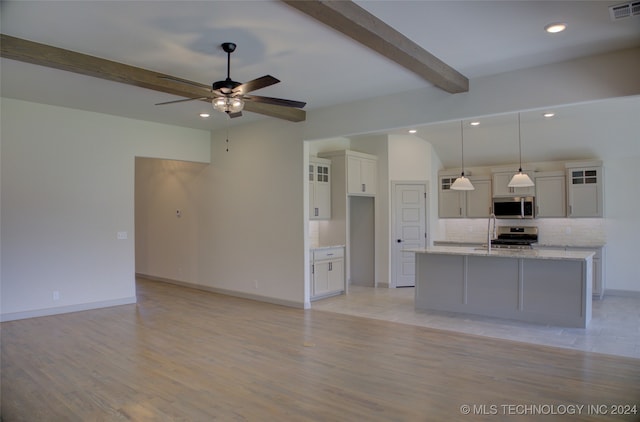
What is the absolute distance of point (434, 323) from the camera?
17.9 feet

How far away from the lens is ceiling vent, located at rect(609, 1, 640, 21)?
315cm

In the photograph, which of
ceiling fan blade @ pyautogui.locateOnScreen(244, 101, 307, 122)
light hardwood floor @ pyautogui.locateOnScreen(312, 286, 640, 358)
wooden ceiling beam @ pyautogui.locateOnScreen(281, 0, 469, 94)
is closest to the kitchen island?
light hardwood floor @ pyautogui.locateOnScreen(312, 286, 640, 358)

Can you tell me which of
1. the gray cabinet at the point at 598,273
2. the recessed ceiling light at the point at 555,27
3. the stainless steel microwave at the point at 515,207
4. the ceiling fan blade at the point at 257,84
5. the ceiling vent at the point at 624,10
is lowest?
the gray cabinet at the point at 598,273

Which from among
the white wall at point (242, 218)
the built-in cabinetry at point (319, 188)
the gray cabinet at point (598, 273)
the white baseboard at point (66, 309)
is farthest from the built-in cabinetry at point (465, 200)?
the white baseboard at point (66, 309)

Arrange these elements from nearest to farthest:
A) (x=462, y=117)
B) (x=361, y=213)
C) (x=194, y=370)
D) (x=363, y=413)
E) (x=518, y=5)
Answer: (x=363, y=413), (x=518, y=5), (x=194, y=370), (x=462, y=117), (x=361, y=213)

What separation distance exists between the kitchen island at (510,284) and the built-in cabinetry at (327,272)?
1617mm

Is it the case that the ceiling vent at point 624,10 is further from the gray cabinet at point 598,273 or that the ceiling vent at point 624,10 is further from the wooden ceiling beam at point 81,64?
the gray cabinet at point 598,273

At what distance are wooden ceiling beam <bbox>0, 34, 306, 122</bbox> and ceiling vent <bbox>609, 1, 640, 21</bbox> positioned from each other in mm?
3428

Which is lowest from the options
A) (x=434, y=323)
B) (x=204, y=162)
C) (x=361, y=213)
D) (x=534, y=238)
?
(x=434, y=323)

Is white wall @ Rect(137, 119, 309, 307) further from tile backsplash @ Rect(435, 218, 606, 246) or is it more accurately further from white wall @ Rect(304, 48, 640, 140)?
tile backsplash @ Rect(435, 218, 606, 246)

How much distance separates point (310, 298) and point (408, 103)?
3.45 m

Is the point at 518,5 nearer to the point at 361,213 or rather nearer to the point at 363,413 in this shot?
the point at 363,413

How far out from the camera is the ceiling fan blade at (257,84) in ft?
11.3

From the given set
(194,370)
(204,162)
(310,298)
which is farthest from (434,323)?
(204,162)
